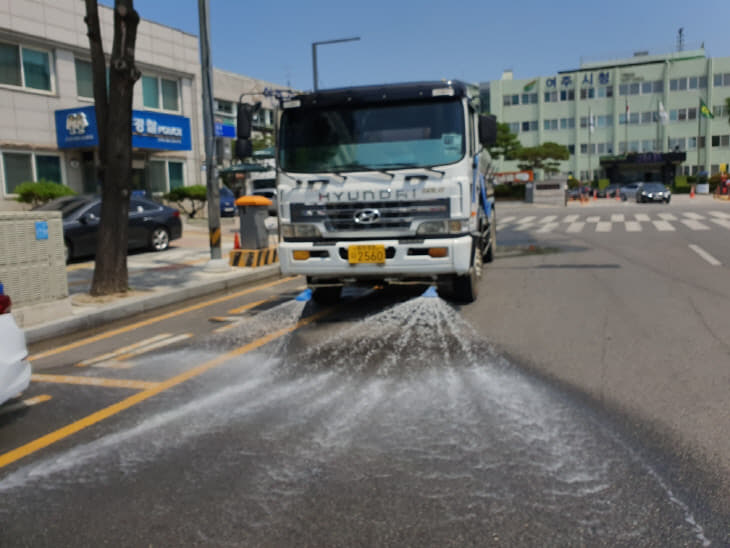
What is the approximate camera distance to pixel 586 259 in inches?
510

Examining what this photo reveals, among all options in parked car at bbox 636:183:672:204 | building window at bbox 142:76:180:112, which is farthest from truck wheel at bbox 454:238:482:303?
parked car at bbox 636:183:672:204

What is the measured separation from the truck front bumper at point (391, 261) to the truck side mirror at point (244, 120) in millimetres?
1538

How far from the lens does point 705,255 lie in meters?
13.0

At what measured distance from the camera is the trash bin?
44.5 feet

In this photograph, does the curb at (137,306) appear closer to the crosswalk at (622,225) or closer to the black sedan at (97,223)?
the black sedan at (97,223)

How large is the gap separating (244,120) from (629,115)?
3208 inches

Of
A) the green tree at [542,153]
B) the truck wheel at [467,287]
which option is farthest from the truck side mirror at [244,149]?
the green tree at [542,153]

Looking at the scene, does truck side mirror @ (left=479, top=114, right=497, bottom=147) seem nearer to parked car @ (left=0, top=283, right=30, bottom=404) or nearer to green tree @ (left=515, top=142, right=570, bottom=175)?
parked car @ (left=0, top=283, right=30, bottom=404)

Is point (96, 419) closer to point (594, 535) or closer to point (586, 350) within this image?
point (594, 535)

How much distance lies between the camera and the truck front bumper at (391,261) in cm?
739

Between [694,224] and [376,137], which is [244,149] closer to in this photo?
[376,137]

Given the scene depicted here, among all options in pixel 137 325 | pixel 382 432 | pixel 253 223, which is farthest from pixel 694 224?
pixel 382 432

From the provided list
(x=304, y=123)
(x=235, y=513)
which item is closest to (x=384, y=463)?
(x=235, y=513)

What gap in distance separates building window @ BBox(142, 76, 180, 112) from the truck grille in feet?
73.5
